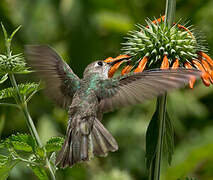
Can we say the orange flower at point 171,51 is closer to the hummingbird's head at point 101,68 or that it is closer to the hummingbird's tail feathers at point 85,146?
the hummingbird's head at point 101,68

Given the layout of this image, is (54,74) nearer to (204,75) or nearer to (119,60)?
(119,60)

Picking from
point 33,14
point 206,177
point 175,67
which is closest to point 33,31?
point 33,14

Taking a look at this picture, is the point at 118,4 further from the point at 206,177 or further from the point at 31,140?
the point at 31,140

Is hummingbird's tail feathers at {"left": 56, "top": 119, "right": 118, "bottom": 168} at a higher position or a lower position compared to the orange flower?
lower

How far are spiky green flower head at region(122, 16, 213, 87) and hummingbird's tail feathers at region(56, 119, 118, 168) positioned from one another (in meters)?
0.44

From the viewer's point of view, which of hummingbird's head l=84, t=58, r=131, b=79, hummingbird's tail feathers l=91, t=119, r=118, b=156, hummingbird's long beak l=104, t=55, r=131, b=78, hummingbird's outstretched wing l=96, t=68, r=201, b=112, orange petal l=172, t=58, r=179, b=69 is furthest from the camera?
hummingbird's head l=84, t=58, r=131, b=79

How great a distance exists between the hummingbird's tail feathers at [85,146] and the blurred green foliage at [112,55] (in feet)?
→ 7.44

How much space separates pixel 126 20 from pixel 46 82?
9.99 ft

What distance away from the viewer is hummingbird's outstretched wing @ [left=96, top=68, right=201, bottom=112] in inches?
77.1

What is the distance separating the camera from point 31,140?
1845 millimetres

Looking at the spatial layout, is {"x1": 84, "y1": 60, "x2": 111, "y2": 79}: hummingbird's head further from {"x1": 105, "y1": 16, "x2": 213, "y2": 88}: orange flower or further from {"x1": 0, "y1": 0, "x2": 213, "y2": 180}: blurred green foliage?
{"x1": 0, "y1": 0, "x2": 213, "y2": 180}: blurred green foliage

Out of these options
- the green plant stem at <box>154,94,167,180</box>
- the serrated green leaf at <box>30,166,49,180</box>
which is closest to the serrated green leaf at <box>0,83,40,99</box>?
the serrated green leaf at <box>30,166,49,180</box>

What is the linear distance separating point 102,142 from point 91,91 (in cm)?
41

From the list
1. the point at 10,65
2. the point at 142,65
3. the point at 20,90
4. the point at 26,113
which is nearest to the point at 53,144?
the point at 26,113
